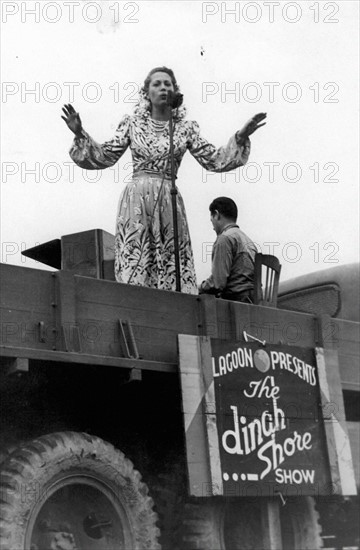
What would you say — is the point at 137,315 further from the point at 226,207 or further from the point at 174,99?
the point at 174,99

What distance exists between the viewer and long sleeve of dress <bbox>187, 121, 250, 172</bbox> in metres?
8.29

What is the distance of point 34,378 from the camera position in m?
6.05

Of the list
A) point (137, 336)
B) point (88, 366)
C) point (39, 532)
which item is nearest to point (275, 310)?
point (137, 336)

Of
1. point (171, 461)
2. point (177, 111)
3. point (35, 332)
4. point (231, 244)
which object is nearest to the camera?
point (35, 332)

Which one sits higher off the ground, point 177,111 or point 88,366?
point 177,111

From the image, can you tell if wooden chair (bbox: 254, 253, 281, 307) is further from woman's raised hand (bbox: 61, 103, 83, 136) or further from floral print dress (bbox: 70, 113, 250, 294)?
woman's raised hand (bbox: 61, 103, 83, 136)

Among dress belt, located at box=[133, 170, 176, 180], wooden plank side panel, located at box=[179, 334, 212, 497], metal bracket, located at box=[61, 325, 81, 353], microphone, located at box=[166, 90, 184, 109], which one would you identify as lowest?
wooden plank side panel, located at box=[179, 334, 212, 497]

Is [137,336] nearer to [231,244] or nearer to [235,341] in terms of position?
[235,341]

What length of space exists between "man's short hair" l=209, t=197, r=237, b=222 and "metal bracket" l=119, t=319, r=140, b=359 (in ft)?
6.10

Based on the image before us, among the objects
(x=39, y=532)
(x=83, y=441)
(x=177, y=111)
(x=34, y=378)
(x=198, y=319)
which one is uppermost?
(x=177, y=111)

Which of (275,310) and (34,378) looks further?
(275,310)

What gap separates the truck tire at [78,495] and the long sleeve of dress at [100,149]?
8.63 feet

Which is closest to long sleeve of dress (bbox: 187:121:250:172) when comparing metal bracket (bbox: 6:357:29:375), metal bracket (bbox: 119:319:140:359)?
metal bracket (bbox: 119:319:140:359)

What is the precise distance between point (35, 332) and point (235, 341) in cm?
143
